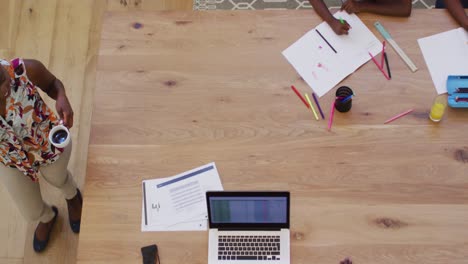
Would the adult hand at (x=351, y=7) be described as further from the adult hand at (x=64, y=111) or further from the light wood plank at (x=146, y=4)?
the light wood plank at (x=146, y=4)

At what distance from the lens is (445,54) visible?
1.86 meters

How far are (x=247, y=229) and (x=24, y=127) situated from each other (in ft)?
2.63

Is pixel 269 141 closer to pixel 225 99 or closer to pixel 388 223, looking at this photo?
pixel 225 99

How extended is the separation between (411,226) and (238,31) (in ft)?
3.01

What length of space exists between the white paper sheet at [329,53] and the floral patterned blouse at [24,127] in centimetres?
88

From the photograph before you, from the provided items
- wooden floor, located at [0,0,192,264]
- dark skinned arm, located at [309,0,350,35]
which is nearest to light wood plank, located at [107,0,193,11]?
wooden floor, located at [0,0,192,264]

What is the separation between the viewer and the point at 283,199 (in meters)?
1.48

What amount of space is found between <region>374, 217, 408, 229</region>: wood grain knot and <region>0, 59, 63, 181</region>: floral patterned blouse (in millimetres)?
1111

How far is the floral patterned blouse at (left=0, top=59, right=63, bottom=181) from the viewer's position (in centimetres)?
164

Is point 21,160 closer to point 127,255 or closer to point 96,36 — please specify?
point 127,255

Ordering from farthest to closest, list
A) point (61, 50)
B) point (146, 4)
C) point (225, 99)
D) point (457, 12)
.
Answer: point (146, 4)
point (61, 50)
point (457, 12)
point (225, 99)

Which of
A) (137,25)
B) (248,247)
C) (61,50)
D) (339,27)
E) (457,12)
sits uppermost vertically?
(457,12)

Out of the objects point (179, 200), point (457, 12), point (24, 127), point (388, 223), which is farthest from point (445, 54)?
point (24, 127)

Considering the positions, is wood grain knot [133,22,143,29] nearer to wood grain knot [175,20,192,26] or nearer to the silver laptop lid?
wood grain knot [175,20,192,26]
